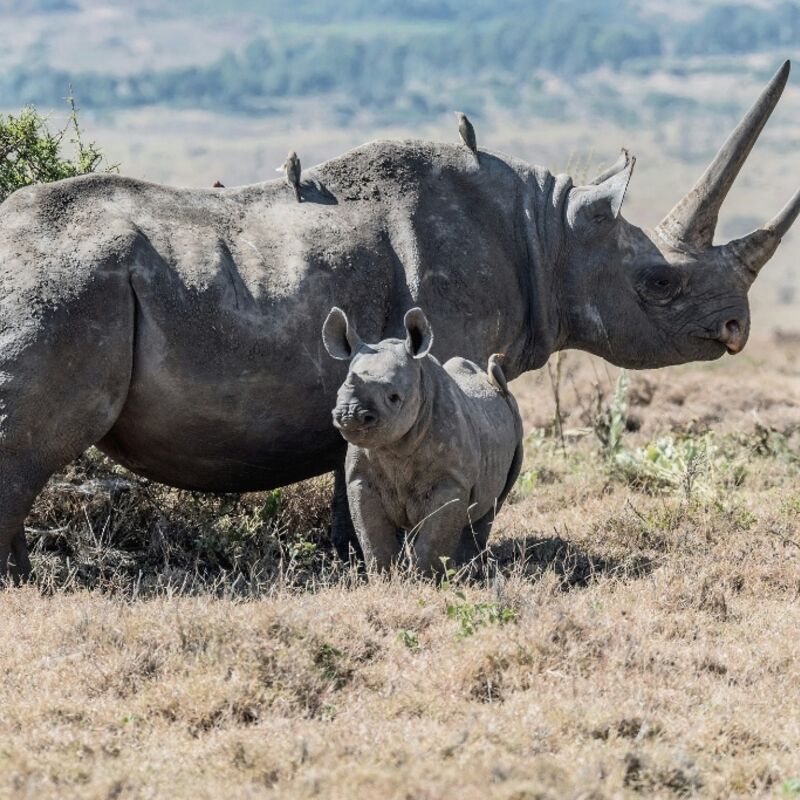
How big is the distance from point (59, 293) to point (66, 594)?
1.61m

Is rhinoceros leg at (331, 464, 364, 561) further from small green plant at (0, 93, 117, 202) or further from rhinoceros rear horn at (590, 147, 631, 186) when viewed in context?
small green plant at (0, 93, 117, 202)

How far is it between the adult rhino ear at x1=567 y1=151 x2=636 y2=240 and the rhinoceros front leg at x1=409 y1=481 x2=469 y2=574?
242 centimetres

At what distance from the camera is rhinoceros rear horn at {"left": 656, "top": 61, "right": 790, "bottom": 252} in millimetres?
11141

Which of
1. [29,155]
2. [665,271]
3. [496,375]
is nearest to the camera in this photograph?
[496,375]

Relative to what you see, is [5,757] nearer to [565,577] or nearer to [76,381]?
[76,381]

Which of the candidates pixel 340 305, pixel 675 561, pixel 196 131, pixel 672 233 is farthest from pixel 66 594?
pixel 196 131

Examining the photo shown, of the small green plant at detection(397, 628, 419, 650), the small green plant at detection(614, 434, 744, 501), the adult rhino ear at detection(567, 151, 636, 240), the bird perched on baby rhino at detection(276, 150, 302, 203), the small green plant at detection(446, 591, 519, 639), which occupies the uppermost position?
the bird perched on baby rhino at detection(276, 150, 302, 203)

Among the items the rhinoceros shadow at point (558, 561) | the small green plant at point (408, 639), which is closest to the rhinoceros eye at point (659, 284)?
the rhinoceros shadow at point (558, 561)

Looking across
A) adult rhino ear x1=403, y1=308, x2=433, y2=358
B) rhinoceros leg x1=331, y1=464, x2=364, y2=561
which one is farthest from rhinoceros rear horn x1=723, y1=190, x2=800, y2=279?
adult rhino ear x1=403, y1=308, x2=433, y2=358

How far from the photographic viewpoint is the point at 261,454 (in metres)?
9.93

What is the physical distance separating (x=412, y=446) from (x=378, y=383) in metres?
0.59

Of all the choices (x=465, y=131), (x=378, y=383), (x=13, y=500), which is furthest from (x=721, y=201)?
(x=13, y=500)

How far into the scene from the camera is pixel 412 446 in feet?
29.7

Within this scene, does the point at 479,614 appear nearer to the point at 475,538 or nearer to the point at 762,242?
the point at 475,538
